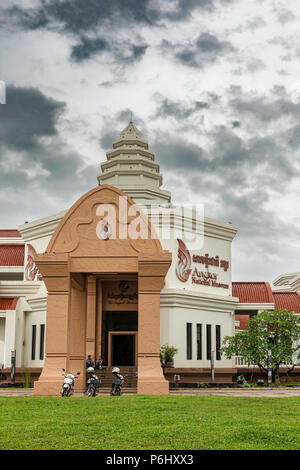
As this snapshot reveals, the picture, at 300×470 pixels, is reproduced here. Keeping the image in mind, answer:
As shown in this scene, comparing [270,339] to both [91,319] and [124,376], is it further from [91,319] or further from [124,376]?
[91,319]

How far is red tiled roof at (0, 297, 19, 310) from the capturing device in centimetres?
3756

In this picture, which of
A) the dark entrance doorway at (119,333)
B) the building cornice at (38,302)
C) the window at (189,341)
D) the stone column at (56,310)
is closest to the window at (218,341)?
the window at (189,341)

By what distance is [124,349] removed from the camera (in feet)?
116

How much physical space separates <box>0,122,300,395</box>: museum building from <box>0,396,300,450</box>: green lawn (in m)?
5.74

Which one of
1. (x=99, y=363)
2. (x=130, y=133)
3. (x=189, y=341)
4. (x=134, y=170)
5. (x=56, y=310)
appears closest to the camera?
(x=56, y=310)

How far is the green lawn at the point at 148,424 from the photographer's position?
383 inches

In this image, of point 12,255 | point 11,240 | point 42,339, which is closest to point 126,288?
point 42,339

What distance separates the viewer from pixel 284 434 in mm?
10500

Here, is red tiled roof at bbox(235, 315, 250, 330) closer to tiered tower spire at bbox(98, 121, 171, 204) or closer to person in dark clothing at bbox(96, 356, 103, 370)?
tiered tower spire at bbox(98, 121, 171, 204)

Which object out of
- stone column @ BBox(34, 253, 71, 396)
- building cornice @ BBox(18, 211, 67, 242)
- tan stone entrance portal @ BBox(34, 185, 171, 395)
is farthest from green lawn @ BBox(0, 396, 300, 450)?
building cornice @ BBox(18, 211, 67, 242)

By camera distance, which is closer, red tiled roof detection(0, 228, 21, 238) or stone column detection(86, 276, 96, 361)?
stone column detection(86, 276, 96, 361)

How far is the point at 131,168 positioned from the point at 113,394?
29169 millimetres

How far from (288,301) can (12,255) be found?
21.6 meters
